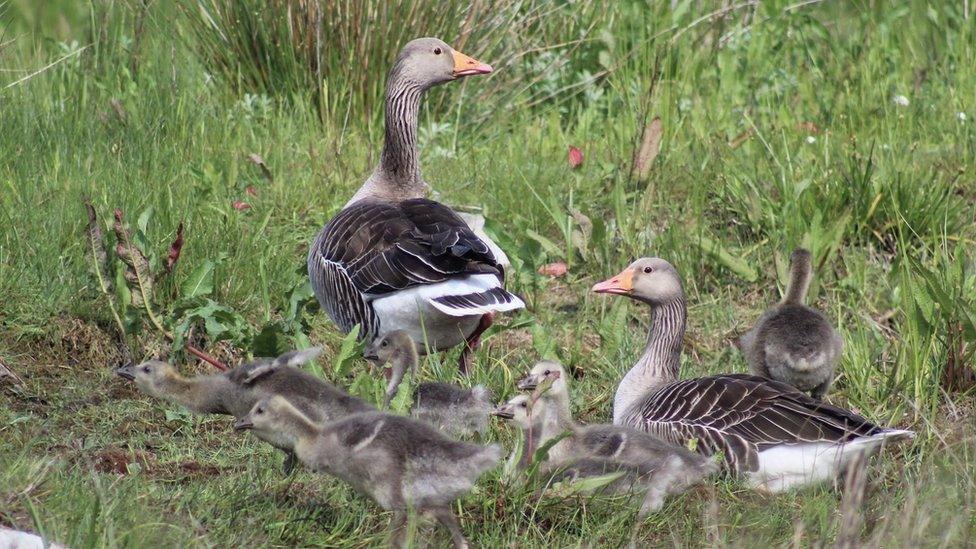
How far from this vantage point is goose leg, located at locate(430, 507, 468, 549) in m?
4.25

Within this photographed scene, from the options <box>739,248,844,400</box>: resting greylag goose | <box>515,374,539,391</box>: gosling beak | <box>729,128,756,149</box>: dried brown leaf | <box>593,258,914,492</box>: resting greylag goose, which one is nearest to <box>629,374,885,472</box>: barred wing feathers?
<box>593,258,914,492</box>: resting greylag goose

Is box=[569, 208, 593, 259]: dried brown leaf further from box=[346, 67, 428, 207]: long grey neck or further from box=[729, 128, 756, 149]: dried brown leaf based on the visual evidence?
box=[729, 128, 756, 149]: dried brown leaf

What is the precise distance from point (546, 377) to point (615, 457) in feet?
1.51

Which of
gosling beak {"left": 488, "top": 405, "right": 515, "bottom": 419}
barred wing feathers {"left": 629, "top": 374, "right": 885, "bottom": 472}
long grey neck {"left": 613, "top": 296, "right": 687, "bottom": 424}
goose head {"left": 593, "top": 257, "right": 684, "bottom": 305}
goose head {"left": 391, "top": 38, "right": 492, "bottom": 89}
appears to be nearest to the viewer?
gosling beak {"left": 488, "top": 405, "right": 515, "bottom": 419}

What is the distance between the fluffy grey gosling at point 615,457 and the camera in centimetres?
480

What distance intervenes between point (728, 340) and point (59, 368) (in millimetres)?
3589

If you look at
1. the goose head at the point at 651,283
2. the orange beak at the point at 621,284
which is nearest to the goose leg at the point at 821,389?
the goose head at the point at 651,283

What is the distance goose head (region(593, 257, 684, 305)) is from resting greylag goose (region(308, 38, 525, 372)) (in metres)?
0.57

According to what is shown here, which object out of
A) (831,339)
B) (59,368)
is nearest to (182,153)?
(59,368)

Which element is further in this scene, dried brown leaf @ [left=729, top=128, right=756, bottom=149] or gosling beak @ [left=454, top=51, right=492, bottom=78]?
dried brown leaf @ [left=729, top=128, right=756, bottom=149]

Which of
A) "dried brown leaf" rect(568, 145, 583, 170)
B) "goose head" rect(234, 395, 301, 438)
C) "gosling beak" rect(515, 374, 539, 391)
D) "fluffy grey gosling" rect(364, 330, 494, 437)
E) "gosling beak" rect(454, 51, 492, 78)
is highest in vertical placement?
"gosling beak" rect(454, 51, 492, 78)

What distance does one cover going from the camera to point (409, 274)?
6.21 metres

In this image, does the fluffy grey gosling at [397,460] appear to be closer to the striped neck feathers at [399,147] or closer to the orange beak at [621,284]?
the orange beak at [621,284]

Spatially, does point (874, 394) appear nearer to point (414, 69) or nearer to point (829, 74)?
point (414, 69)
